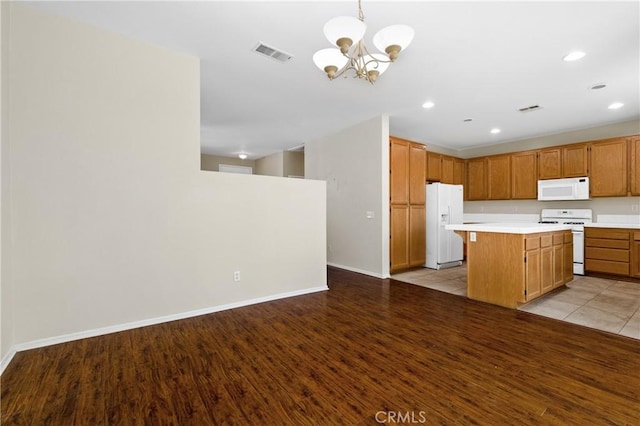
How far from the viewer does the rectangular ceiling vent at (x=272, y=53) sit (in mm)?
2886

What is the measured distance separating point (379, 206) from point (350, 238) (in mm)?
971

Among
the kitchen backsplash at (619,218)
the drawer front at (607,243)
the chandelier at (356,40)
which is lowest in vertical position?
the drawer front at (607,243)

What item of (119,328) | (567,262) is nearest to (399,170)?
(567,262)

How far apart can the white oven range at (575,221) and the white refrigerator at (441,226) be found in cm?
186

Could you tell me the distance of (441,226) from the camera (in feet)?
18.3

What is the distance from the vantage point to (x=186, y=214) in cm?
307

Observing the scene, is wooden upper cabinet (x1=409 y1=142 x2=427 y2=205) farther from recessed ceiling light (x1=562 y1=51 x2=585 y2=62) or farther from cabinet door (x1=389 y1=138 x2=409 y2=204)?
recessed ceiling light (x1=562 y1=51 x2=585 y2=62)

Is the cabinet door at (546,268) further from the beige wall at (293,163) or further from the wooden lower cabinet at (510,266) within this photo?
the beige wall at (293,163)

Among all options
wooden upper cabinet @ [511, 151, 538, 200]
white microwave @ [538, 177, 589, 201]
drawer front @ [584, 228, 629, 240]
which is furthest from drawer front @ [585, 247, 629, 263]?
wooden upper cabinet @ [511, 151, 538, 200]

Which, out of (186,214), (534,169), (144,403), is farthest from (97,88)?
(534,169)

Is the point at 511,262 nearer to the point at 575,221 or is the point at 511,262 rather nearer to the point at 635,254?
the point at 635,254

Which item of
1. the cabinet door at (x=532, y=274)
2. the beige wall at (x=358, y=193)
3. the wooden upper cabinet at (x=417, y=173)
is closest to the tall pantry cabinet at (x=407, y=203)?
the wooden upper cabinet at (x=417, y=173)

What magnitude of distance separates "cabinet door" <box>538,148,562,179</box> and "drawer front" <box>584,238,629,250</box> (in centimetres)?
135
